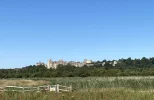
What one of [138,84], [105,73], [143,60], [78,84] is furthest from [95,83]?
[143,60]

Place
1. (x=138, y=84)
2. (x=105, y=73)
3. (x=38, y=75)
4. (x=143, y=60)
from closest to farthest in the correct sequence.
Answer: (x=138, y=84), (x=105, y=73), (x=38, y=75), (x=143, y=60)

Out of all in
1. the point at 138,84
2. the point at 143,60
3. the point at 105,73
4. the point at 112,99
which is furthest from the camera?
the point at 143,60

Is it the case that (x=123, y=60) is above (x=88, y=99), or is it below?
above

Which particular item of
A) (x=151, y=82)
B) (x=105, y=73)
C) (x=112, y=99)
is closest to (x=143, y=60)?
(x=105, y=73)

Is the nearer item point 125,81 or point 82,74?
point 125,81

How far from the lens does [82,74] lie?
105750mm

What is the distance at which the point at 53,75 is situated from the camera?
358ft

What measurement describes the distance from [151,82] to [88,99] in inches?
1373

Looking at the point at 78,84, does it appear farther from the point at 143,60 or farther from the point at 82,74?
the point at 143,60

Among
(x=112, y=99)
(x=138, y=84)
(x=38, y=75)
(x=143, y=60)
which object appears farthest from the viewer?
(x=143, y=60)

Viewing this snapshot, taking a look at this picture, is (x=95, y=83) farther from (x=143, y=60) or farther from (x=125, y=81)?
(x=143, y=60)

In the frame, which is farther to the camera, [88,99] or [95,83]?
[95,83]

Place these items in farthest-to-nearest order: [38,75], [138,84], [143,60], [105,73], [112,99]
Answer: [143,60], [38,75], [105,73], [138,84], [112,99]

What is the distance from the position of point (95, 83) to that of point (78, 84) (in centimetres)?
251
